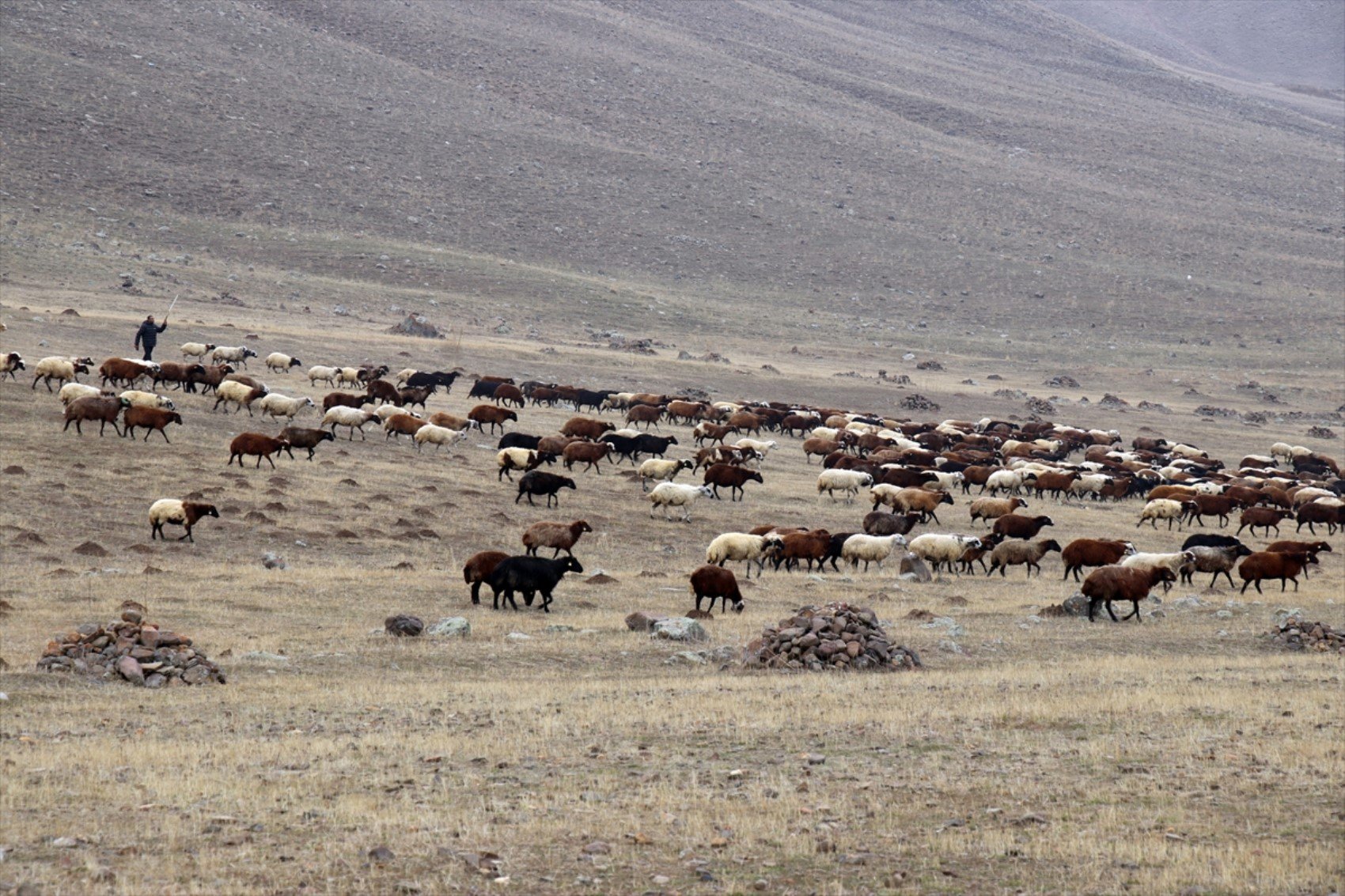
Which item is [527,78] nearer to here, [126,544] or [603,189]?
[603,189]

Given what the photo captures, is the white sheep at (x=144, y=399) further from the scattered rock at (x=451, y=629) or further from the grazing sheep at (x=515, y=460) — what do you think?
the scattered rock at (x=451, y=629)

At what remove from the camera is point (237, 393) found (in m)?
33.4

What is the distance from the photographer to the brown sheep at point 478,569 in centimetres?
1981

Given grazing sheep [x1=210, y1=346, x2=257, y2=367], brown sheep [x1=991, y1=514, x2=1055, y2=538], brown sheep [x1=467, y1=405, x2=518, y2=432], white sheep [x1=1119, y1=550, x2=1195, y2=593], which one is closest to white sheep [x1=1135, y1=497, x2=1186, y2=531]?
brown sheep [x1=991, y1=514, x2=1055, y2=538]

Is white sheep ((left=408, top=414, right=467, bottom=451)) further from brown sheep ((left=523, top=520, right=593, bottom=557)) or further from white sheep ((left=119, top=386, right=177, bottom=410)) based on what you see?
brown sheep ((left=523, top=520, right=593, bottom=557))

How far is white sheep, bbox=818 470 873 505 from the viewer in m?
33.7

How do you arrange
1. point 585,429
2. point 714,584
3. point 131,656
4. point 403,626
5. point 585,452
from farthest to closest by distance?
point 585,429
point 585,452
point 714,584
point 403,626
point 131,656

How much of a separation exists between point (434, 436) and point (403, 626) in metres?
16.2

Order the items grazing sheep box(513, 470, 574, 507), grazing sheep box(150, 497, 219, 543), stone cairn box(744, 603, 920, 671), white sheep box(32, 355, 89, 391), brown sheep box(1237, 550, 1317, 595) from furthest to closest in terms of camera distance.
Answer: white sheep box(32, 355, 89, 391)
grazing sheep box(513, 470, 574, 507)
brown sheep box(1237, 550, 1317, 595)
grazing sheep box(150, 497, 219, 543)
stone cairn box(744, 603, 920, 671)

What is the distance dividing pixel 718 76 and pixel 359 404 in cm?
9141

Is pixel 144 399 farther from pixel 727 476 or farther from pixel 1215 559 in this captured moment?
pixel 1215 559

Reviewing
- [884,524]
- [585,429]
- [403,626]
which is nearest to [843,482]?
[884,524]

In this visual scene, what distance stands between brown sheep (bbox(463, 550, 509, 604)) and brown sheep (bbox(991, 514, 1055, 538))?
1287cm

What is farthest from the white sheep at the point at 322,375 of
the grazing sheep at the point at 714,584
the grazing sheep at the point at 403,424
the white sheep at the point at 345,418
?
the grazing sheep at the point at 714,584
